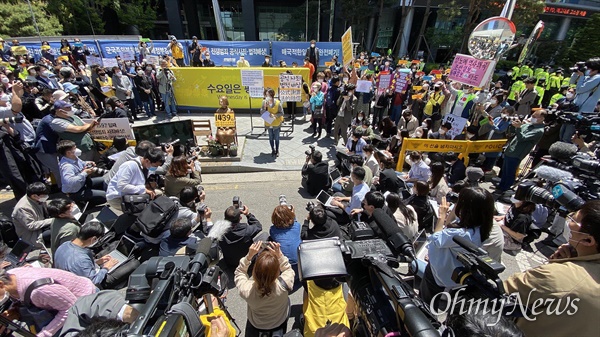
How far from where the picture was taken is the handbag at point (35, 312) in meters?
2.15

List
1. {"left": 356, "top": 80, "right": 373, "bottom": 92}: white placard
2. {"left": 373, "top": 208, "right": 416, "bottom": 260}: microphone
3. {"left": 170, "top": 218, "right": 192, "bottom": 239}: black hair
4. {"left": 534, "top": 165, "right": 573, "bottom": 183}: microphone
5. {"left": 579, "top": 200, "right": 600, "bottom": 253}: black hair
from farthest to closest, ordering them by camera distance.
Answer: {"left": 356, "top": 80, "right": 373, "bottom": 92}: white placard → {"left": 534, "top": 165, "right": 573, "bottom": 183}: microphone → {"left": 170, "top": 218, "right": 192, "bottom": 239}: black hair → {"left": 373, "top": 208, "right": 416, "bottom": 260}: microphone → {"left": 579, "top": 200, "right": 600, "bottom": 253}: black hair

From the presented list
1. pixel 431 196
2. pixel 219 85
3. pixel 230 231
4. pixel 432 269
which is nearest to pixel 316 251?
pixel 432 269

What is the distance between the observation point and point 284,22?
29.2 meters

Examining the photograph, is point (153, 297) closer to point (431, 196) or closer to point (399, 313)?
point (399, 313)

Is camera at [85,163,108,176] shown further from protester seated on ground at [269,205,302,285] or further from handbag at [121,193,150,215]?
protester seated on ground at [269,205,302,285]

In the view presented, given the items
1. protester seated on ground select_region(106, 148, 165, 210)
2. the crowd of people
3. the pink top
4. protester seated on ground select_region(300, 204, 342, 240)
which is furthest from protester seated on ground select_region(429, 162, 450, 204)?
the pink top

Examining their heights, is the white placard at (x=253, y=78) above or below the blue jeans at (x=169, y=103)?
above

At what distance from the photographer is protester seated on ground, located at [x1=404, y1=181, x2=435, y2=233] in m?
3.99

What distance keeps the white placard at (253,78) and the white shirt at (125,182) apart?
554 centimetres

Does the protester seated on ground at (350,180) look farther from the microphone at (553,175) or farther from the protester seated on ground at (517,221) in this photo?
the microphone at (553,175)

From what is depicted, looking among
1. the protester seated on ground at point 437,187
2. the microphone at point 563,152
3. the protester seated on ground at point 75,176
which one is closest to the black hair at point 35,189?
the protester seated on ground at point 75,176

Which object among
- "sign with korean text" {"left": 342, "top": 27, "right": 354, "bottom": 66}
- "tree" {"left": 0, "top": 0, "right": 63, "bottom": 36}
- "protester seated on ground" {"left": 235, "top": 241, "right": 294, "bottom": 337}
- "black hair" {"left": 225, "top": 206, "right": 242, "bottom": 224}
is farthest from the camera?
"tree" {"left": 0, "top": 0, "right": 63, "bottom": 36}

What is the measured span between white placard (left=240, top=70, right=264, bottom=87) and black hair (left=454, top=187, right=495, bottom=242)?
25.4ft

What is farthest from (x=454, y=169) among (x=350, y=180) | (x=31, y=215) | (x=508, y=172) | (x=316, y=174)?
(x=31, y=215)
